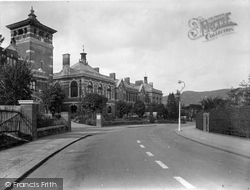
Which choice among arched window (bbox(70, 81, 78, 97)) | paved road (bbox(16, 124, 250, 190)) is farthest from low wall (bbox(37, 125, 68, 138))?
arched window (bbox(70, 81, 78, 97))

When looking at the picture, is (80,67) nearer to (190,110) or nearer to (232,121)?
(232,121)

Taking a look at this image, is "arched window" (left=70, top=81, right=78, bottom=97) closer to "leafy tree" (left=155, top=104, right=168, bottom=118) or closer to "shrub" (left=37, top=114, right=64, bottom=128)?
"leafy tree" (left=155, top=104, right=168, bottom=118)

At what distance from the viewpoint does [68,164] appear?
8352 millimetres

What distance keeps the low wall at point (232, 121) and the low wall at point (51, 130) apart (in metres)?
13.5

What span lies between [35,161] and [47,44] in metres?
41.6

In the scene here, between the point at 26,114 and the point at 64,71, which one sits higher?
the point at 64,71

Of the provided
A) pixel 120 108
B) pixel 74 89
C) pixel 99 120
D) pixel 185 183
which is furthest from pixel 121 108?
pixel 185 183

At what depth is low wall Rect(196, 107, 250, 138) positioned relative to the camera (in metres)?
16.9

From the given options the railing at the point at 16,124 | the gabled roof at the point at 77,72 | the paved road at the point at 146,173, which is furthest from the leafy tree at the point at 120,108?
the paved road at the point at 146,173

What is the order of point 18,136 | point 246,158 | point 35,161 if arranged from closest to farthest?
1. point 35,161
2. point 246,158
3. point 18,136

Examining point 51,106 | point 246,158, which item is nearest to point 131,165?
point 246,158

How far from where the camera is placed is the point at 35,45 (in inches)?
1742

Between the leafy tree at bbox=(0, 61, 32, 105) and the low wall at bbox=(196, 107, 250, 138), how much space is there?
53.5ft

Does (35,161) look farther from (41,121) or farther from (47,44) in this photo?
(47,44)
